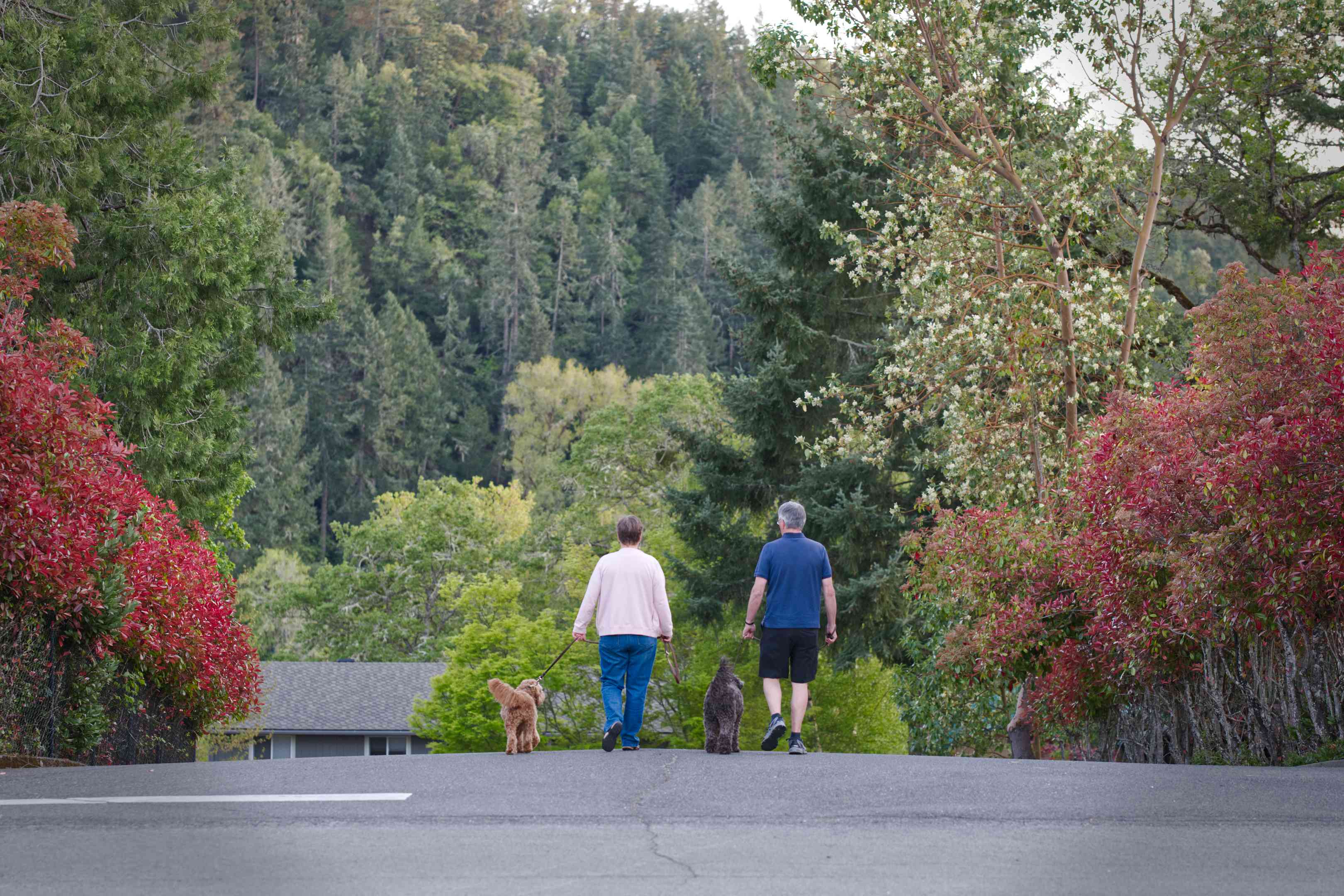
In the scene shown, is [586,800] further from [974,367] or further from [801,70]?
[801,70]

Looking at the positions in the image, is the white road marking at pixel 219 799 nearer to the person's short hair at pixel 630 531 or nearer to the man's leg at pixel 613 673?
the man's leg at pixel 613 673

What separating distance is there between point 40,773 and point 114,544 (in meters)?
3.10

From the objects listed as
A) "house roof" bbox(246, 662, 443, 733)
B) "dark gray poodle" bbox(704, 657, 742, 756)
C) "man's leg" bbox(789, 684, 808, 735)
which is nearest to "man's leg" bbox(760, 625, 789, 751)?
"man's leg" bbox(789, 684, 808, 735)

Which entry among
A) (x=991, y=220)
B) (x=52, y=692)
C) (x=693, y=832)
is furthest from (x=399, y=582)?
(x=693, y=832)

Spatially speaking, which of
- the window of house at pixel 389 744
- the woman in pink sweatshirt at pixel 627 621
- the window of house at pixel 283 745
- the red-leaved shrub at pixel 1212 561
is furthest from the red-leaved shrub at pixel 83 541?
the window of house at pixel 283 745

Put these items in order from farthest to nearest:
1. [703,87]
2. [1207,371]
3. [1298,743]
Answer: [703,87], [1207,371], [1298,743]

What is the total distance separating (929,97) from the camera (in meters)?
19.3

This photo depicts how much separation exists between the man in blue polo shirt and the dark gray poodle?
296mm

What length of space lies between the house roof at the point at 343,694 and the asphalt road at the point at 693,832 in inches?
1539

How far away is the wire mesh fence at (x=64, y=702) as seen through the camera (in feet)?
37.9

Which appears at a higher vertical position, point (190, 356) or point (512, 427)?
point (512, 427)

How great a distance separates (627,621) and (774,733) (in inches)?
54.0

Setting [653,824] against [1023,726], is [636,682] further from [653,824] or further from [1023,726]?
[1023,726]

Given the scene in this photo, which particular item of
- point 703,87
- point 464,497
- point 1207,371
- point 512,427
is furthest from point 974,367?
point 703,87
